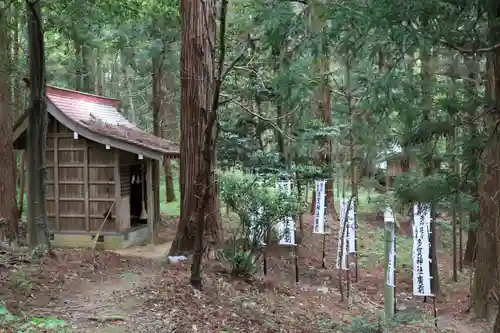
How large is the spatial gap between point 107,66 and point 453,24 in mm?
24875

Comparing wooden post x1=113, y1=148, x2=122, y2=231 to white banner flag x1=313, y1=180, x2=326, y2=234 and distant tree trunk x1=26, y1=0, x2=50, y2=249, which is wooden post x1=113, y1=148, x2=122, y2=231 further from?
white banner flag x1=313, y1=180, x2=326, y2=234

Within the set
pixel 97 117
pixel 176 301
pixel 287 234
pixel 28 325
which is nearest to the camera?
pixel 28 325

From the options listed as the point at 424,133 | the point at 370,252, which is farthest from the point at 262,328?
the point at 370,252

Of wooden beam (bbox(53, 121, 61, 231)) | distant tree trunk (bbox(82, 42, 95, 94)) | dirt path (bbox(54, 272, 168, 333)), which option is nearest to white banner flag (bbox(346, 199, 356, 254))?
dirt path (bbox(54, 272, 168, 333))

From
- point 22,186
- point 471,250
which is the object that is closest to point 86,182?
point 22,186

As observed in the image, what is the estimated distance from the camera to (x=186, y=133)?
875 centimetres

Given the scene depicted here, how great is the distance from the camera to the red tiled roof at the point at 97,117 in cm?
1106

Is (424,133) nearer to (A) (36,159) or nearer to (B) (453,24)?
(B) (453,24)

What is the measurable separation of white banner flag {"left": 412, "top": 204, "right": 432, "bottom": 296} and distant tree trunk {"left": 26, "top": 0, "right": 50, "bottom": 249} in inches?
262

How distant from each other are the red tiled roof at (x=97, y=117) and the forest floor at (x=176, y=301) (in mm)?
2705

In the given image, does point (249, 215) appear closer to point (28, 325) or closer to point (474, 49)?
point (28, 325)

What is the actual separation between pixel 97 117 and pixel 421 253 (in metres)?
8.94

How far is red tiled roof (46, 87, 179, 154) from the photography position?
11.1 metres

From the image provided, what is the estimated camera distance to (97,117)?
1263cm
